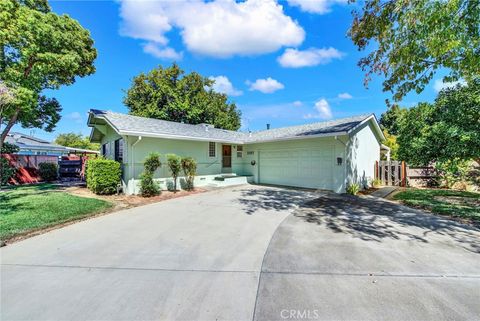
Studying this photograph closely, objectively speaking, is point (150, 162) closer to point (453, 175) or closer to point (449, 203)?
point (449, 203)

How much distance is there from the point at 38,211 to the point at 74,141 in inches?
1656

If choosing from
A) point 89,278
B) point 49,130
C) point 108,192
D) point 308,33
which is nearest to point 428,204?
point 308,33

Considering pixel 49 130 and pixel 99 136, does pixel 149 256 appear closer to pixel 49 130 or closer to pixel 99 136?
pixel 99 136

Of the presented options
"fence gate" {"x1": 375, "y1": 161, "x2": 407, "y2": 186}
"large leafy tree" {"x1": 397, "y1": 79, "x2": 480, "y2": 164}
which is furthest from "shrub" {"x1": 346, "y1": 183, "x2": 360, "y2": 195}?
"fence gate" {"x1": 375, "y1": 161, "x2": 407, "y2": 186}

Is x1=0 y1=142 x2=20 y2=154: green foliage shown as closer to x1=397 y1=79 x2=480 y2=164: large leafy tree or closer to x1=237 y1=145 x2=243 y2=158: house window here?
x1=237 y1=145 x2=243 y2=158: house window

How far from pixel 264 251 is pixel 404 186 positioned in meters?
12.5

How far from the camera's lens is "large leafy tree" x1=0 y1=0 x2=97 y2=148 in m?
9.95

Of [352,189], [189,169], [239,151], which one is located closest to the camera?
[352,189]

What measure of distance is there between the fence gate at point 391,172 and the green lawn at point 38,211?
46.6 ft

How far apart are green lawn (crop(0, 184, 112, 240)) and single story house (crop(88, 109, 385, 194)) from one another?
2.84m

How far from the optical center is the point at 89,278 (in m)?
3.29

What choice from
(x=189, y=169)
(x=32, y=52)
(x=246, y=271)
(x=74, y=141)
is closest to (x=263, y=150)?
(x=189, y=169)

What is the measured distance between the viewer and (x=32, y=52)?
34.0ft

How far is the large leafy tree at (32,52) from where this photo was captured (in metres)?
9.95
